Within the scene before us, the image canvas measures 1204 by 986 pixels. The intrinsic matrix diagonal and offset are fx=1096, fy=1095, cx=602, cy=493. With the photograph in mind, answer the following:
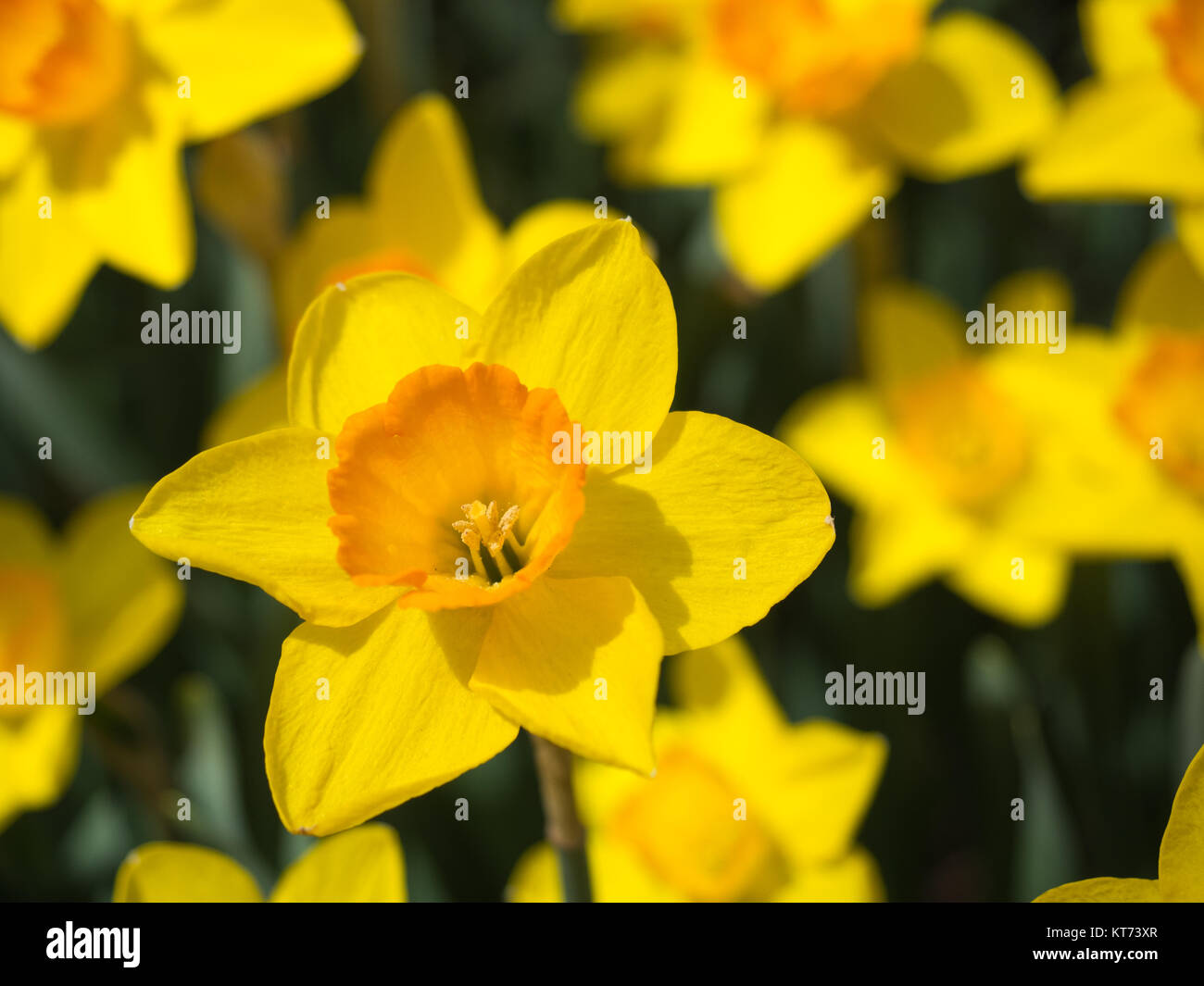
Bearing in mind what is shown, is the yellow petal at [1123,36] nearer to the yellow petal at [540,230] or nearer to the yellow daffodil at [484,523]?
the yellow petal at [540,230]

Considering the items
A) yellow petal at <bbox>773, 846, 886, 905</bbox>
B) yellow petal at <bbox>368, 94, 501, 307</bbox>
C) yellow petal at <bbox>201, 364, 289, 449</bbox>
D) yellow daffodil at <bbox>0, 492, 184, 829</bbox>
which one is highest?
yellow petal at <bbox>368, 94, 501, 307</bbox>

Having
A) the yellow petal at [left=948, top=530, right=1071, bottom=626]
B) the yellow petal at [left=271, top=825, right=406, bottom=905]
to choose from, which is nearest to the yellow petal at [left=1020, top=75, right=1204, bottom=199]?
the yellow petal at [left=948, top=530, right=1071, bottom=626]

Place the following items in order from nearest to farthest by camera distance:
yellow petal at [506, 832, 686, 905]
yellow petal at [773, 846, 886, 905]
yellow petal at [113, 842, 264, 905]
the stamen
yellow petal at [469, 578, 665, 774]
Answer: yellow petal at [469, 578, 665, 774]
the stamen
yellow petal at [113, 842, 264, 905]
yellow petal at [506, 832, 686, 905]
yellow petal at [773, 846, 886, 905]

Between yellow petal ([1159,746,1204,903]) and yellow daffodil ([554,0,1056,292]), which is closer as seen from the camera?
yellow petal ([1159,746,1204,903])

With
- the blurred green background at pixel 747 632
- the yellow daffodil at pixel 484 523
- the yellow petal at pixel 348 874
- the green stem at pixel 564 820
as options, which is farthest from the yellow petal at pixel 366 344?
the blurred green background at pixel 747 632

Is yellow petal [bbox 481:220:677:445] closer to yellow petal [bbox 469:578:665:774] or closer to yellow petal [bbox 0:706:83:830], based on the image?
yellow petal [bbox 469:578:665:774]
